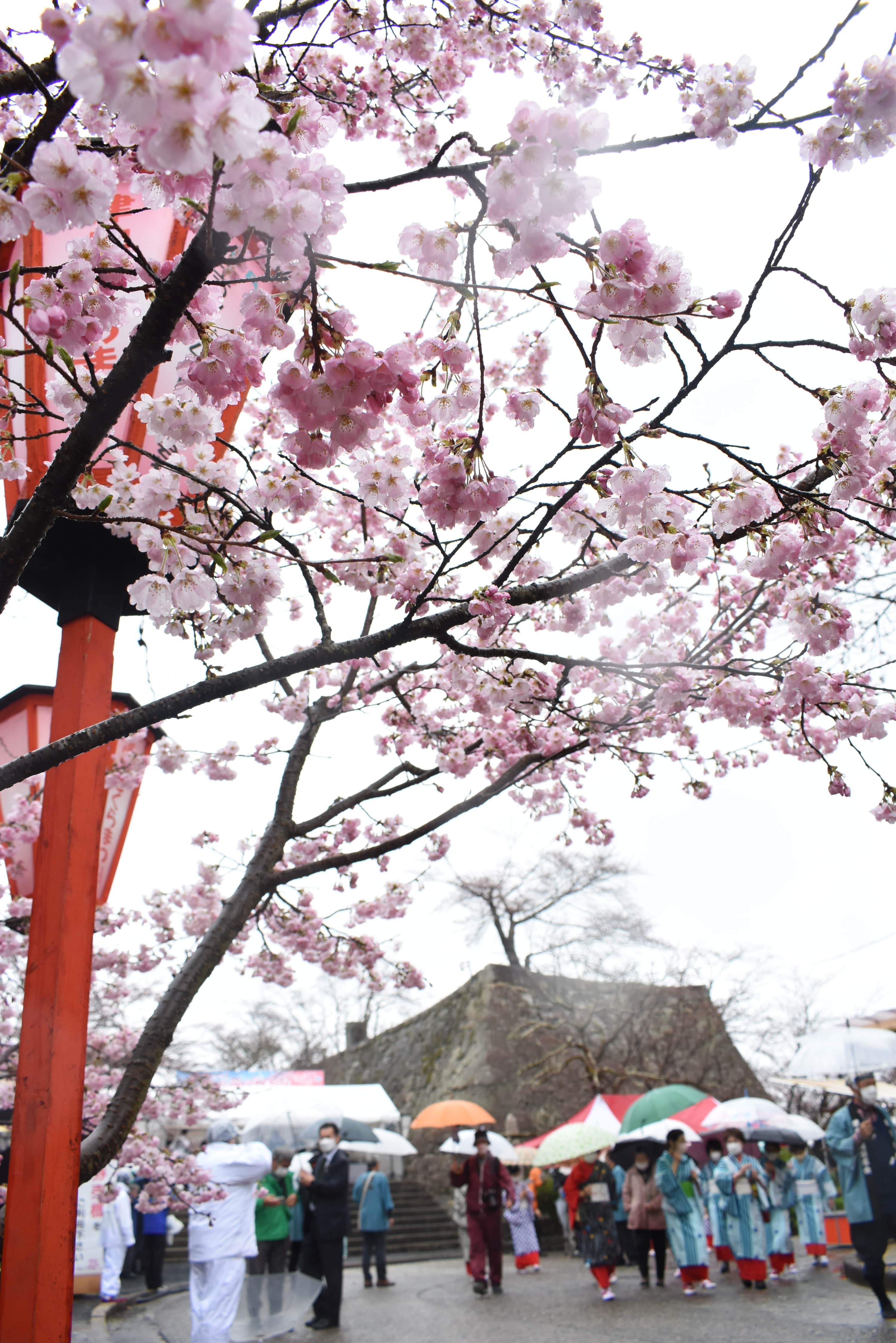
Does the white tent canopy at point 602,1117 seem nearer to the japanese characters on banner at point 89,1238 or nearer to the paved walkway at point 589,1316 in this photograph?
the paved walkway at point 589,1316

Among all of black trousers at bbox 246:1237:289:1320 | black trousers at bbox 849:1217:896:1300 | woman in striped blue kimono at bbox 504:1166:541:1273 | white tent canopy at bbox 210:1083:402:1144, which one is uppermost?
white tent canopy at bbox 210:1083:402:1144

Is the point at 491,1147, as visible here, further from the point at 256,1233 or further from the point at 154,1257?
the point at 256,1233

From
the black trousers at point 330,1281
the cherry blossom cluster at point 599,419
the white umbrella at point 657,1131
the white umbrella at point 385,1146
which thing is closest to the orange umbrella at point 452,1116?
the white umbrella at point 385,1146

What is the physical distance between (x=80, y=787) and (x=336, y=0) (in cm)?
284

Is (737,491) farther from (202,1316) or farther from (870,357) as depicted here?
(202,1316)

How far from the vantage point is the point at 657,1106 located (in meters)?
12.4

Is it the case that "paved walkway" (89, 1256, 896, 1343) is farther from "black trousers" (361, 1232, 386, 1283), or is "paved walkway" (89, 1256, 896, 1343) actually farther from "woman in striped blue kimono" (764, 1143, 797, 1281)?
"black trousers" (361, 1232, 386, 1283)

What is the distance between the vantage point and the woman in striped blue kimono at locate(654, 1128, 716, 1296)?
8.27 meters

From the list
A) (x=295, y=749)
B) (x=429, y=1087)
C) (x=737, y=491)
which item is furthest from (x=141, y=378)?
(x=429, y=1087)

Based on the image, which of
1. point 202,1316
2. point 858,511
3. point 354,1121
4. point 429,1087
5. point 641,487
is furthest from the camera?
point 429,1087

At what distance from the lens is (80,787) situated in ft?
11.5

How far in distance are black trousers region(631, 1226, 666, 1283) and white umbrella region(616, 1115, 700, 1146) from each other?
2.38m

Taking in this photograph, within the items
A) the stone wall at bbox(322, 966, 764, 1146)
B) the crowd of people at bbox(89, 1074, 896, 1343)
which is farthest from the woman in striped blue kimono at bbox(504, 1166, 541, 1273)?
the stone wall at bbox(322, 966, 764, 1146)

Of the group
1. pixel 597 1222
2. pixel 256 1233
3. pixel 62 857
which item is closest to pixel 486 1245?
pixel 597 1222
